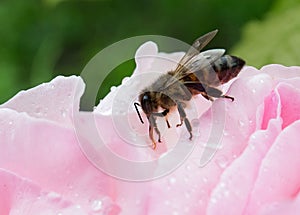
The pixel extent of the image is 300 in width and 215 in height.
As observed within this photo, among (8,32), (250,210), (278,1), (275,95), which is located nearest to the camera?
(250,210)

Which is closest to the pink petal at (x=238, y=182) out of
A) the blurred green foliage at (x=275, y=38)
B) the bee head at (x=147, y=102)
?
the bee head at (x=147, y=102)

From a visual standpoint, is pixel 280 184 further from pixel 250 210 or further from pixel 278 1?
pixel 278 1

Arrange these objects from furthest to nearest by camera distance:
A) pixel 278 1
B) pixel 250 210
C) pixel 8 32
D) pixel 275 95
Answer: pixel 8 32
pixel 278 1
pixel 275 95
pixel 250 210

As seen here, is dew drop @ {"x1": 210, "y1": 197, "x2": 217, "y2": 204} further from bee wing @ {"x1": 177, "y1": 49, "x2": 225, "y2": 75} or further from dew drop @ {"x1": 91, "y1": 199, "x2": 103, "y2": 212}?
bee wing @ {"x1": 177, "y1": 49, "x2": 225, "y2": 75}

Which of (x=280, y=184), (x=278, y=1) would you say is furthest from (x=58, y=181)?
(x=278, y=1)

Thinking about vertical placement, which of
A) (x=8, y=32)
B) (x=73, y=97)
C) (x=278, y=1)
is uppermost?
(x=73, y=97)

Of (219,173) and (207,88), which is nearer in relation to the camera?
(219,173)

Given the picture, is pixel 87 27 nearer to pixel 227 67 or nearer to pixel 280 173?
pixel 227 67
